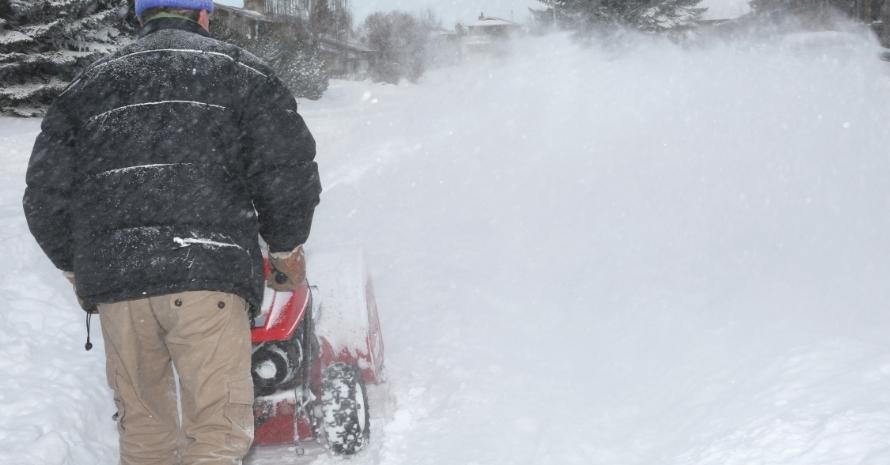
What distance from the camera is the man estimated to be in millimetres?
2488

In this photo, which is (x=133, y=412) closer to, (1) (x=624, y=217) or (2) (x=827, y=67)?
(1) (x=624, y=217)

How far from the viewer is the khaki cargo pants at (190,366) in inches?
98.9

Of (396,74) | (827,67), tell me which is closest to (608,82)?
(827,67)

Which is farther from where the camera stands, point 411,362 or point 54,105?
point 411,362

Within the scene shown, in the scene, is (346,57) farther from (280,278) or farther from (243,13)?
(280,278)

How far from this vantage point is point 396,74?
52844 millimetres

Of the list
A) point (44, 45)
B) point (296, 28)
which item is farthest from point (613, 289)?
point (296, 28)

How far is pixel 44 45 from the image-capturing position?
608 inches

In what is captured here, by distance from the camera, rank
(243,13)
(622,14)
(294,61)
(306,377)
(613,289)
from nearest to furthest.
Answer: (306,377) → (613,289) → (622,14) → (294,61) → (243,13)

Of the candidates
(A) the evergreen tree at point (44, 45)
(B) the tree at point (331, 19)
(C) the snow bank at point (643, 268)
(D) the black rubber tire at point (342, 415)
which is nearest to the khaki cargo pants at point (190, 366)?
(D) the black rubber tire at point (342, 415)

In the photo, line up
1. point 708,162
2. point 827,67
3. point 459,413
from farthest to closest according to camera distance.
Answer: point 827,67 < point 708,162 < point 459,413

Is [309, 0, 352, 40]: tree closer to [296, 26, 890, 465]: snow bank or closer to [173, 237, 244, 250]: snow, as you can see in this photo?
[296, 26, 890, 465]: snow bank

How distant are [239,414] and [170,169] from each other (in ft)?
2.87

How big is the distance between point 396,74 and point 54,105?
51380 millimetres
